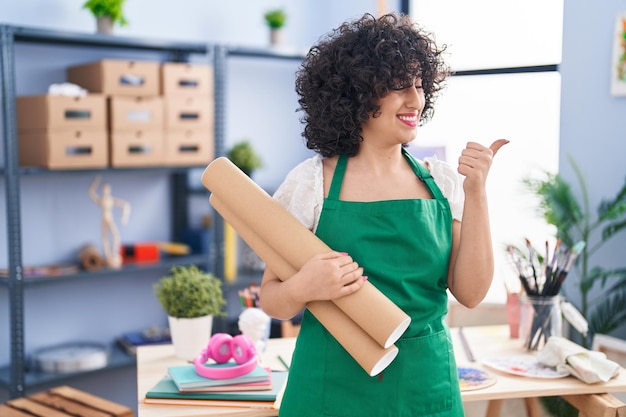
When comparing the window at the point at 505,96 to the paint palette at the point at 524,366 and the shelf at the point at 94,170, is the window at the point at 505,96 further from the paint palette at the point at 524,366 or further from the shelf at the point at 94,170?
the shelf at the point at 94,170

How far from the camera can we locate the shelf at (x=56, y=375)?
3.36m

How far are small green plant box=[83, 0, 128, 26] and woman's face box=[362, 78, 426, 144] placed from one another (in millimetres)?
2316

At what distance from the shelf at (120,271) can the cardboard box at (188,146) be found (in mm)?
478

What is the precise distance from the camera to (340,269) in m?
1.45

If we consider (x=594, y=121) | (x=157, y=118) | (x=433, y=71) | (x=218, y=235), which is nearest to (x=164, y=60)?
(x=157, y=118)

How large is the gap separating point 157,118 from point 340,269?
2.40 meters

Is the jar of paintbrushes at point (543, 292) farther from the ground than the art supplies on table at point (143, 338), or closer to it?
farther from the ground

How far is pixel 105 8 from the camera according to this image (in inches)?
138

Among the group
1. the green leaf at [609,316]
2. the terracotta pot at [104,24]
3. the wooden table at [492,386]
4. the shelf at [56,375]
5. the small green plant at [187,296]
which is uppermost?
the terracotta pot at [104,24]

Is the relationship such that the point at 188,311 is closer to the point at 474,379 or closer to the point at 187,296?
the point at 187,296

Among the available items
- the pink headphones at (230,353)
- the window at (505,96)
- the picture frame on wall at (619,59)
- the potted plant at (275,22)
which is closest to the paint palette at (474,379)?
the pink headphones at (230,353)

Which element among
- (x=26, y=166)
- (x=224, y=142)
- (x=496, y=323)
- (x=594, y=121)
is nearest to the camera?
(x=496, y=323)

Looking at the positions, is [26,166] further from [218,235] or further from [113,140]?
[218,235]

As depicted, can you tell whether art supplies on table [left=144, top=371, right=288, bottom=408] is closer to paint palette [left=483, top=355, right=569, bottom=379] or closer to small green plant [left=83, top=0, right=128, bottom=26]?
paint palette [left=483, top=355, right=569, bottom=379]
